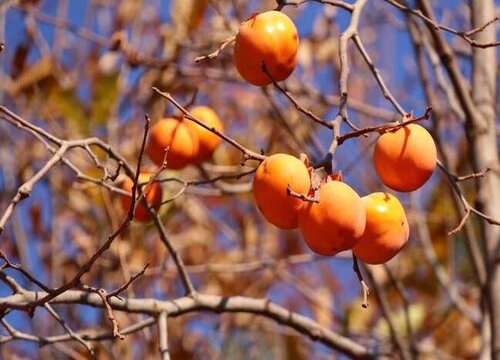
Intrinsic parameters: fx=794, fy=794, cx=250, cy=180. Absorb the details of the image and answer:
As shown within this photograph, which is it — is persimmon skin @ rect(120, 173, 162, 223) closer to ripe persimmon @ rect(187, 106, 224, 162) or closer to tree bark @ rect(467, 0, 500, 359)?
ripe persimmon @ rect(187, 106, 224, 162)

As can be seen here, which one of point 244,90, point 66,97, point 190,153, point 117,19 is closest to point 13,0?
point 66,97

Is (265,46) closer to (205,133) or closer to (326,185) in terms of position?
(326,185)

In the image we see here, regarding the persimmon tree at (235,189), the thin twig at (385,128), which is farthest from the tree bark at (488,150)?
the thin twig at (385,128)

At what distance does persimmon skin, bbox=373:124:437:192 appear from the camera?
3.09ft

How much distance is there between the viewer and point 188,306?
1.17m

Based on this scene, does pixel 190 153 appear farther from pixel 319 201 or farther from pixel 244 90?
pixel 244 90

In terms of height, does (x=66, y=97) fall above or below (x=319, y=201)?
above

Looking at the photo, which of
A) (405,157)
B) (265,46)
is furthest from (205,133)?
(405,157)

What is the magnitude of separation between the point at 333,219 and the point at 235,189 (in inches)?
29.0

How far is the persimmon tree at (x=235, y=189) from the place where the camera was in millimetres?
965

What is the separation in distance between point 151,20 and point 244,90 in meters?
0.50

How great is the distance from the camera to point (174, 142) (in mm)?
1321

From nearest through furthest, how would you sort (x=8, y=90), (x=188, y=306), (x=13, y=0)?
(x=188, y=306)
(x=13, y=0)
(x=8, y=90)

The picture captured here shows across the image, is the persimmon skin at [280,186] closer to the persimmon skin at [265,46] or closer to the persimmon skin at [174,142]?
the persimmon skin at [265,46]
